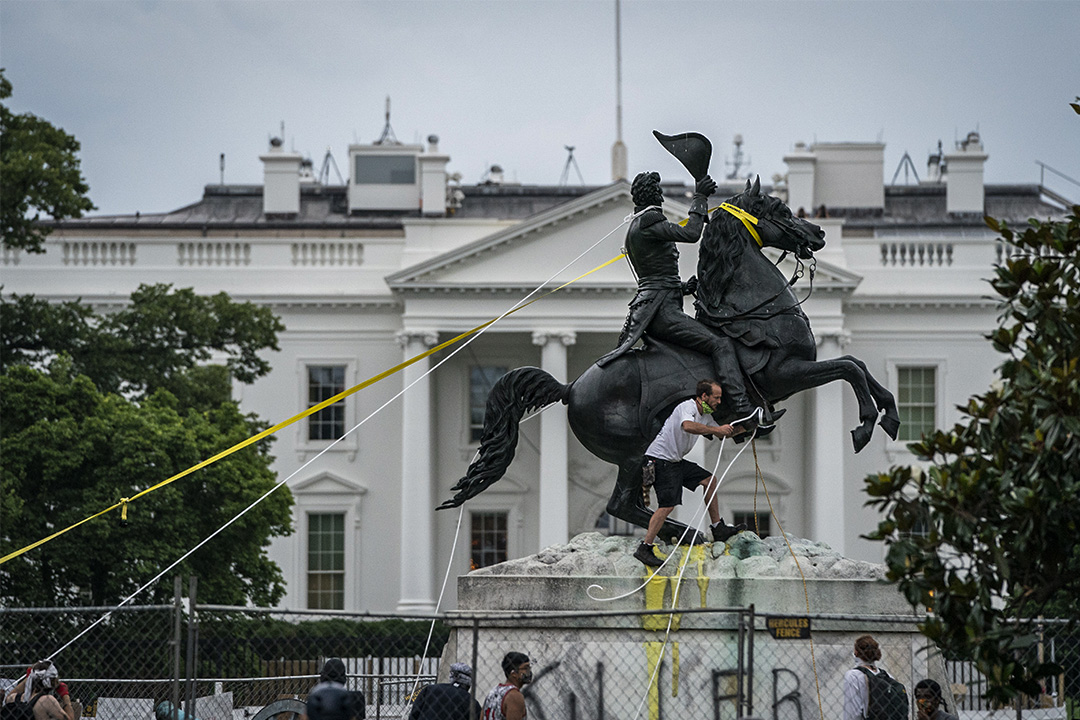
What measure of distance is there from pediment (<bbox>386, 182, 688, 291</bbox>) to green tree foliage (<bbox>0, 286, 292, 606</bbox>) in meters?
13.1

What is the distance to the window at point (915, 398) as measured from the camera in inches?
1661

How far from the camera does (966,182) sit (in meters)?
48.5

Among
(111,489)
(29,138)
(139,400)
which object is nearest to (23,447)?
(111,489)

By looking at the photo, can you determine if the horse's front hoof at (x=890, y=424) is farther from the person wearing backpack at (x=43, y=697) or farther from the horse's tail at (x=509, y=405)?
the person wearing backpack at (x=43, y=697)

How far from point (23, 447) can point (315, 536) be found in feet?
61.8

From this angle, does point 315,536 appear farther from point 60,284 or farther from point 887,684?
point 887,684

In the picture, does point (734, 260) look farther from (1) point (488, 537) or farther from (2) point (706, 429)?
(1) point (488, 537)

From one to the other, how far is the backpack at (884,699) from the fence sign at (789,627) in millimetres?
605

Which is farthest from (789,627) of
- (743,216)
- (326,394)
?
(326,394)

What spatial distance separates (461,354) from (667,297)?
34.7 meters

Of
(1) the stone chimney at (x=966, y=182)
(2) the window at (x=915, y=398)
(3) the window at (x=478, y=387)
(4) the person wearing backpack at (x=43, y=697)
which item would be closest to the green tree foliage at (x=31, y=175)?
(4) the person wearing backpack at (x=43, y=697)

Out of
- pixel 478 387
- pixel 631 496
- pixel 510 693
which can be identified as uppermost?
pixel 478 387

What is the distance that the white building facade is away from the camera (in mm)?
41625

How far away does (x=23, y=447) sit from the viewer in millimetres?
24578
